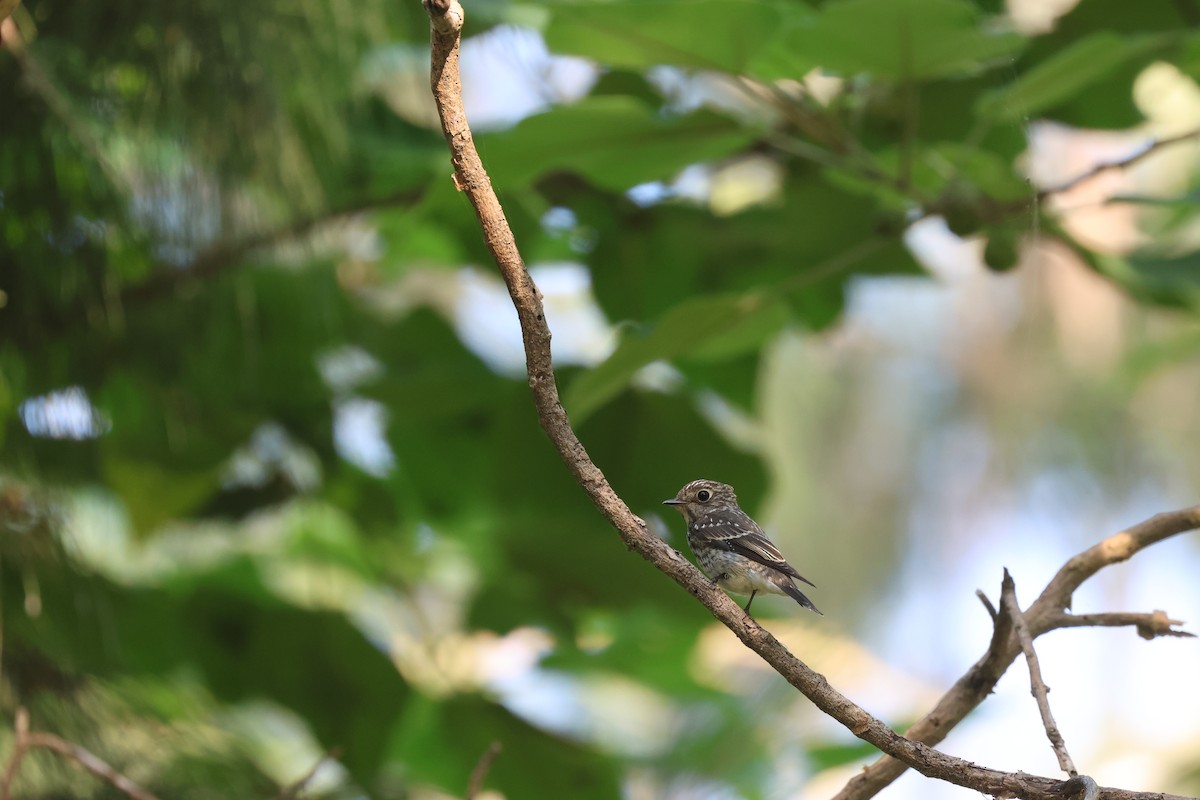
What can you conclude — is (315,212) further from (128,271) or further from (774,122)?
(774,122)

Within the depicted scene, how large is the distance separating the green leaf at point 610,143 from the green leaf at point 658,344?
17 cm

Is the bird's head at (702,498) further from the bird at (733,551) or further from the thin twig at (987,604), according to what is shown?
the thin twig at (987,604)

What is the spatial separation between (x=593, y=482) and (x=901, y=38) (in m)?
0.61

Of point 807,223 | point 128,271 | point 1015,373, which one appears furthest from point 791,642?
point 1015,373

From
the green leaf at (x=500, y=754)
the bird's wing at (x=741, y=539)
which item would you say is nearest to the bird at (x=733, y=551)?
the bird's wing at (x=741, y=539)

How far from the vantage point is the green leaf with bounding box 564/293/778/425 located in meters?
0.99

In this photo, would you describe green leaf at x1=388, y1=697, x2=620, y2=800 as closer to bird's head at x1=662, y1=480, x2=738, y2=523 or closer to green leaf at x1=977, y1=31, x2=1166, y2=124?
bird's head at x1=662, y1=480, x2=738, y2=523

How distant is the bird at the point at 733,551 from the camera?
2.58 ft

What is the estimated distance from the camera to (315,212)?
4.28 feet

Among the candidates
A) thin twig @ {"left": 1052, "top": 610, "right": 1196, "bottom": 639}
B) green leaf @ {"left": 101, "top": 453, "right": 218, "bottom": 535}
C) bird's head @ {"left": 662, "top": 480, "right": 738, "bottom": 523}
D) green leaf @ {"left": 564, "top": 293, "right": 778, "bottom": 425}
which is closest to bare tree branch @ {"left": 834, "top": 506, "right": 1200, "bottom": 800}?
thin twig @ {"left": 1052, "top": 610, "right": 1196, "bottom": 639}

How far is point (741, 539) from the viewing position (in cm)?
81

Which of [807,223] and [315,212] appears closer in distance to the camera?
[315,212]

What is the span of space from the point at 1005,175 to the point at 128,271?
3.11 feet

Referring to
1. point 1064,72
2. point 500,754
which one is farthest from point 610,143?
point 500,754
